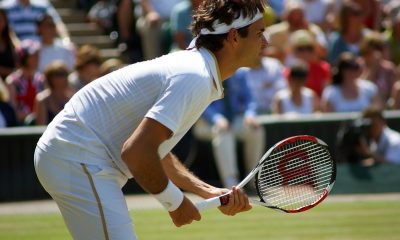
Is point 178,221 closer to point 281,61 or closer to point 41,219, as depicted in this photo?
point 41,219

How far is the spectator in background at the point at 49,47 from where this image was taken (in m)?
13.9

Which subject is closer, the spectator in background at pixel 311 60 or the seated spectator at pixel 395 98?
the seated spectator at pixel 395 98

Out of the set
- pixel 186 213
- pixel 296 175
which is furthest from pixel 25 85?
pixel 186 213

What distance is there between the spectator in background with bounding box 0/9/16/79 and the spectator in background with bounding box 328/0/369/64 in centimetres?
484

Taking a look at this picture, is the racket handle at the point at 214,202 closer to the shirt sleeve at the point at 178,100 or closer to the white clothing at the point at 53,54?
the shirt sleeve at the point at 178,100

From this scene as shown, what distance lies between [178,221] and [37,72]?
899 cm

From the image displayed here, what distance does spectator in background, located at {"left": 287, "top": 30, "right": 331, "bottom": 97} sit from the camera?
14031 mm

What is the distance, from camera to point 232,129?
1280cm

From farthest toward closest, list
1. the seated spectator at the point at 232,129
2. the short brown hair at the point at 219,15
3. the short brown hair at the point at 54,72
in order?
the seated spectator at the point at 232,129 < the short brown hair at the point at 54,72 < the short brown hair at the point at 219,15

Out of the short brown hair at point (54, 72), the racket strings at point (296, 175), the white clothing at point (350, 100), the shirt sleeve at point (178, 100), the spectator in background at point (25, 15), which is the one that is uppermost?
the shirt sleeve at point (178, 100)

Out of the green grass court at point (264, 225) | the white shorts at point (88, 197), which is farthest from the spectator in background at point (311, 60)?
the white shorts at point (88, 197)

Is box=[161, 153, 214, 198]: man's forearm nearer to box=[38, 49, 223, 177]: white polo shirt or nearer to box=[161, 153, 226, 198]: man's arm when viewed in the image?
box=[161, 153, 226, 198]: man's arm

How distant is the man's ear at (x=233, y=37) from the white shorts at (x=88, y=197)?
2.84 ft

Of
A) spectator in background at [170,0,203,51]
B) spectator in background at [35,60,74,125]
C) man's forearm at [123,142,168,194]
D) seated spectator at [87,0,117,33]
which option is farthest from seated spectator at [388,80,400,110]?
man's forearm at [123,142,168,194]
